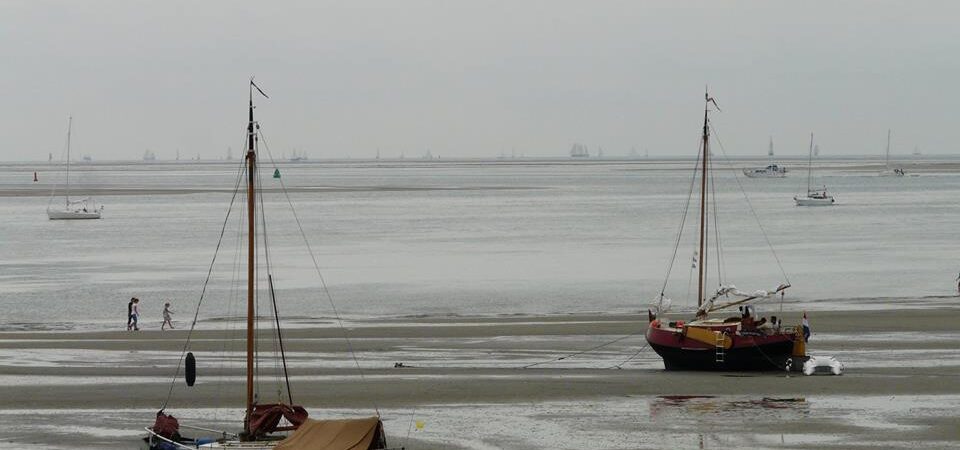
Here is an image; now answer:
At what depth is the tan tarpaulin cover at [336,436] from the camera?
25.9 metres

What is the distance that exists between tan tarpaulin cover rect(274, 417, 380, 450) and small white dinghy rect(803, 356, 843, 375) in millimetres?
15668

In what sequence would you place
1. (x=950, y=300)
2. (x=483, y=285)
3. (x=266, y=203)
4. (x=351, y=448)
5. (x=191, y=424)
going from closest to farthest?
(x=351, y=448), (x=191, y=424), (x=950, y=300), (x=483, y=285), (x=266, y=203)

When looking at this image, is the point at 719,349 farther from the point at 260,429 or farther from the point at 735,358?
the point at 260,429

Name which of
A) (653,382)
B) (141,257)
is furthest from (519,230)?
(653,382)

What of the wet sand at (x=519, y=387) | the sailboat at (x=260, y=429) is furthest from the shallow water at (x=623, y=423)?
the sailboat at (x=260, y=429)

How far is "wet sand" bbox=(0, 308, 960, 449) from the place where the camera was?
30.4 m

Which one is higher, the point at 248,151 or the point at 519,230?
the point at 248,151

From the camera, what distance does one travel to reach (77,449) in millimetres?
29125

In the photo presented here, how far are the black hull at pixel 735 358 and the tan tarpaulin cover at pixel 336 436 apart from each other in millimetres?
14804

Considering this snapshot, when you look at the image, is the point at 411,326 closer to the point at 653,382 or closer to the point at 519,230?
the point at 653,382

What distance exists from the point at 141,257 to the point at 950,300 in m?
49.6

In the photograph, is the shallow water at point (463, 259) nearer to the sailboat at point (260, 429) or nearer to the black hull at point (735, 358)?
the black hull at point (735, 358)

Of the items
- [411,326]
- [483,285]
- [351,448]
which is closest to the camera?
[351,448]

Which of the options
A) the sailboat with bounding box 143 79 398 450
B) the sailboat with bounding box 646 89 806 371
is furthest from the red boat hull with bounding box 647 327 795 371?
the sailboat with bounding box 143 79 398 450
